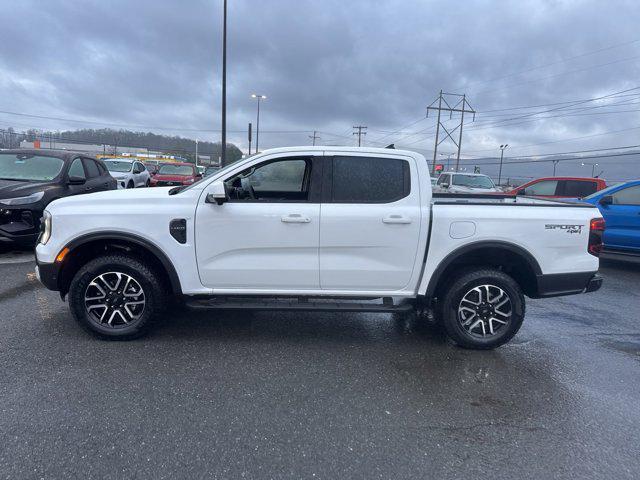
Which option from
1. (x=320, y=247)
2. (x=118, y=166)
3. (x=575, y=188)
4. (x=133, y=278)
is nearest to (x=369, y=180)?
(x=320, y=247)

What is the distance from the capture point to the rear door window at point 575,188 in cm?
1276

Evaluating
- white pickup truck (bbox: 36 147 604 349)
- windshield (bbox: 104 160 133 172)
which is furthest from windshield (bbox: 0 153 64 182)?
windshield (bbox: 104 160 133 172)

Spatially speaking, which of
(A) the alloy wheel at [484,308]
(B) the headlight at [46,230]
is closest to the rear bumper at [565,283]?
(A) the alloy wheel at [484,308]

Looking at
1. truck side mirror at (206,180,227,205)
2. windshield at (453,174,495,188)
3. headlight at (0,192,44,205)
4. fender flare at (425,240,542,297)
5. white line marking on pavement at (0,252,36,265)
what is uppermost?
windshield at (453,174,495,188)

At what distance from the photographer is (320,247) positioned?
3.98m

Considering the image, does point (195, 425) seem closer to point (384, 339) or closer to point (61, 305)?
point (384, 339)

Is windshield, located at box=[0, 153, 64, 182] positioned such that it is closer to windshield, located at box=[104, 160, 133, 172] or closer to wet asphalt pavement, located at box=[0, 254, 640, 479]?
wet asphalt pavement, located at box=[0, 254, 640, 479]

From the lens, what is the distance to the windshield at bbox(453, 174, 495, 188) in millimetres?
18602

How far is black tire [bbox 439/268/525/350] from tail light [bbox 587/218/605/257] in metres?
0.78

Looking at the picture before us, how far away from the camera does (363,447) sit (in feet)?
8.79

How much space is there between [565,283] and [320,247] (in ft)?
7.78

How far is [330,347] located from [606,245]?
6.50 m

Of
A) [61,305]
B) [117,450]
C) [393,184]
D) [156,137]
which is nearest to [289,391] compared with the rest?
[117,450]

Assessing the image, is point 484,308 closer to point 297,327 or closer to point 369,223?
point 369,223
